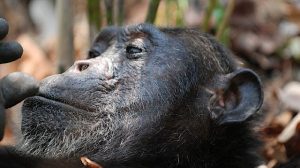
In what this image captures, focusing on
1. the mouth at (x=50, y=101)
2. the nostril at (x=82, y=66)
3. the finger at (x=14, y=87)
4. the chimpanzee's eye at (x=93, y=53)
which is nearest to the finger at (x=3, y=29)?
the finger at (x=14, y=87)

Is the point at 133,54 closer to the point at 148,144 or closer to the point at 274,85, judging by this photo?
the point at 148,144

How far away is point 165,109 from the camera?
4.46m

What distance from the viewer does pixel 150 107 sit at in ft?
14.5

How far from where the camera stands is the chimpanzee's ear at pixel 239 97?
454 cm

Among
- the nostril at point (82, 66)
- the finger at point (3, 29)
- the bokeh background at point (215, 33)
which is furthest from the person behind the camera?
the bokeh background at point (215, 33)

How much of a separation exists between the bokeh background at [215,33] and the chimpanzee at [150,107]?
54cm

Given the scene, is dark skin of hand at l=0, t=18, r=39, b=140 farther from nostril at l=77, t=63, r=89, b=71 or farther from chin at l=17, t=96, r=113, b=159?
nostril at l=77, t=63, r=89, b=71

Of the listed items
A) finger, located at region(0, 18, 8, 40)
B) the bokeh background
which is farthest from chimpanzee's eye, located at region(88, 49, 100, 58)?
finger, located at region(0, 18, 8, 40)

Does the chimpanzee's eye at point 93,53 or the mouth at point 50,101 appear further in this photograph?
the chimpanzee's eye at point 93,53

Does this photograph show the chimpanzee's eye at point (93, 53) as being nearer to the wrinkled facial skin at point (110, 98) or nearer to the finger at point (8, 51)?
the wrinkled facial skin at point (110, 98)

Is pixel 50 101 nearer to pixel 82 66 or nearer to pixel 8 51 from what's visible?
pixel 82 66

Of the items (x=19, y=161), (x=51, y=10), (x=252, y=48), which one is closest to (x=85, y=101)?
(x=19, y=161)

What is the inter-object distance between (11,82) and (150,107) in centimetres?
124

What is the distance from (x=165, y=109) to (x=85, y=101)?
508 mm
